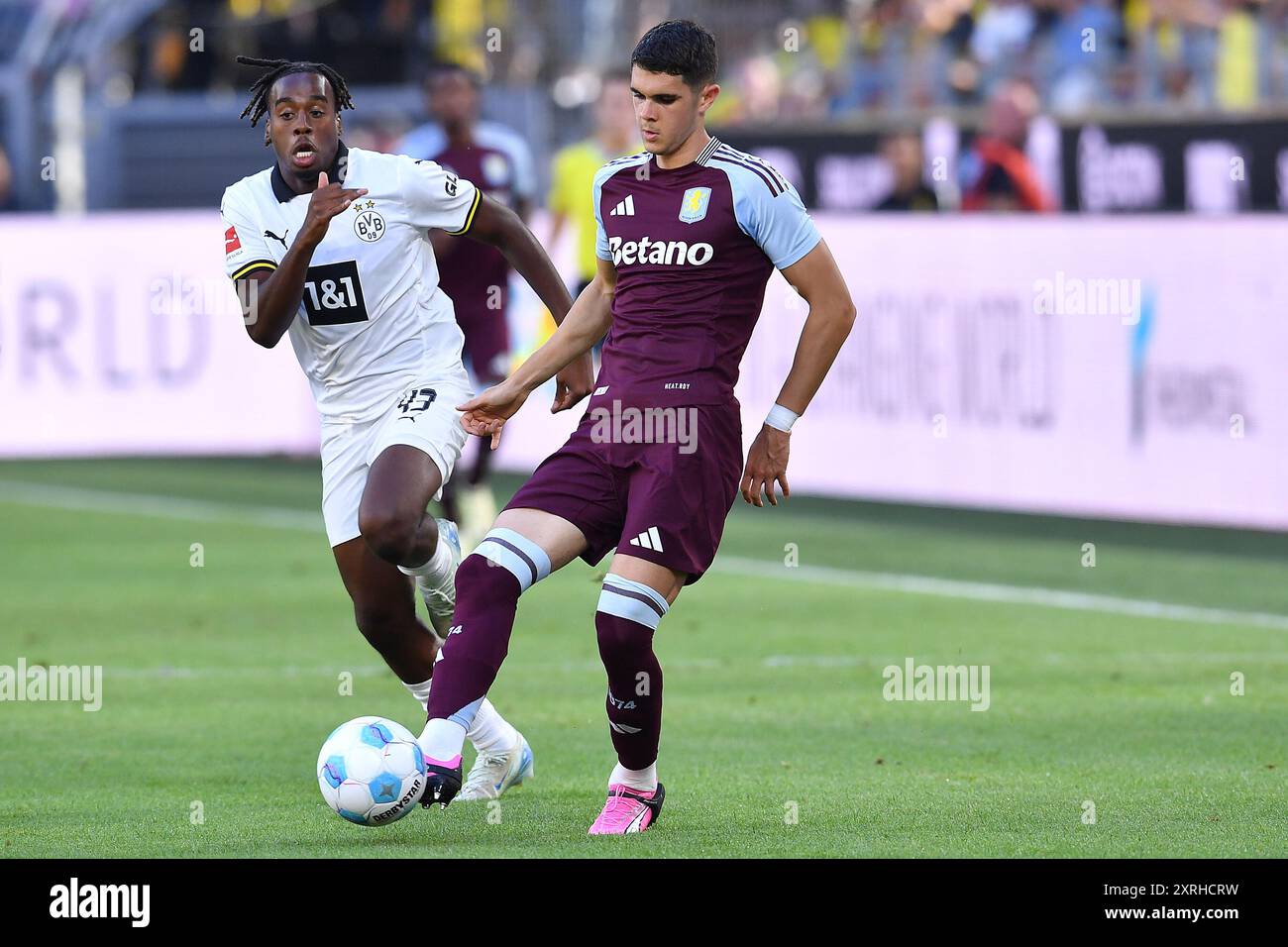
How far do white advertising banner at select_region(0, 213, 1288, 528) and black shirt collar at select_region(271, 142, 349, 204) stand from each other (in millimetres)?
7645

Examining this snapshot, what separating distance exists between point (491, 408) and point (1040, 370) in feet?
28.8

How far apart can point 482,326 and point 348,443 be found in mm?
4904

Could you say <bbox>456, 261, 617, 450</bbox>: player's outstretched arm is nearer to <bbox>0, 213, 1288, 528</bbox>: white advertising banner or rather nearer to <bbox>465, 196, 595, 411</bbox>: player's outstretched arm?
<bbox>465, 196, 595, 411</bbox>: player's outstretched arm

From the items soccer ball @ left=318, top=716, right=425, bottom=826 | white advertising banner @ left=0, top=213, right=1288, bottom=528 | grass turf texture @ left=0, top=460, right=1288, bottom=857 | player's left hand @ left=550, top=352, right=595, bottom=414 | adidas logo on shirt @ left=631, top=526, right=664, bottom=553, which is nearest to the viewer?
soccer ball @ left=318, top=716, right=425, bottom=826

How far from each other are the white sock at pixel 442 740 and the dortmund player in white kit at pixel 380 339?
0.85m

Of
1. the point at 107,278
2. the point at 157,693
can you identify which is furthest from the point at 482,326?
the point at 107,278

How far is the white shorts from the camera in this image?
7.57 meters

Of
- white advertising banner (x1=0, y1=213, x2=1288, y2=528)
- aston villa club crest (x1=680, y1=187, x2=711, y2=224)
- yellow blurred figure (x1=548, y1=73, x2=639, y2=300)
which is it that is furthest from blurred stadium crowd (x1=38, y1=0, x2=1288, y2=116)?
aston villa club crest (x1=680, y1=187, x2=711, y2=224)

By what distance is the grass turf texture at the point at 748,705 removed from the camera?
275 inches

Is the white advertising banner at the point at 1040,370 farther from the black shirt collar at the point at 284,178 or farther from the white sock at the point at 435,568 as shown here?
the black shirt collar at the point at 284,178

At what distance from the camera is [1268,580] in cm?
1304

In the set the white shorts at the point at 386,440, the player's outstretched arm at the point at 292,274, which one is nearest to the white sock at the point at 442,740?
the white shorts at the point at 386,440

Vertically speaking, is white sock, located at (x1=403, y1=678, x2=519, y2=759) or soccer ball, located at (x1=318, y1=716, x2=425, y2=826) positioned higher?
soccer ball, located at (x1=318, y1=716, x2=425, y2=826)
